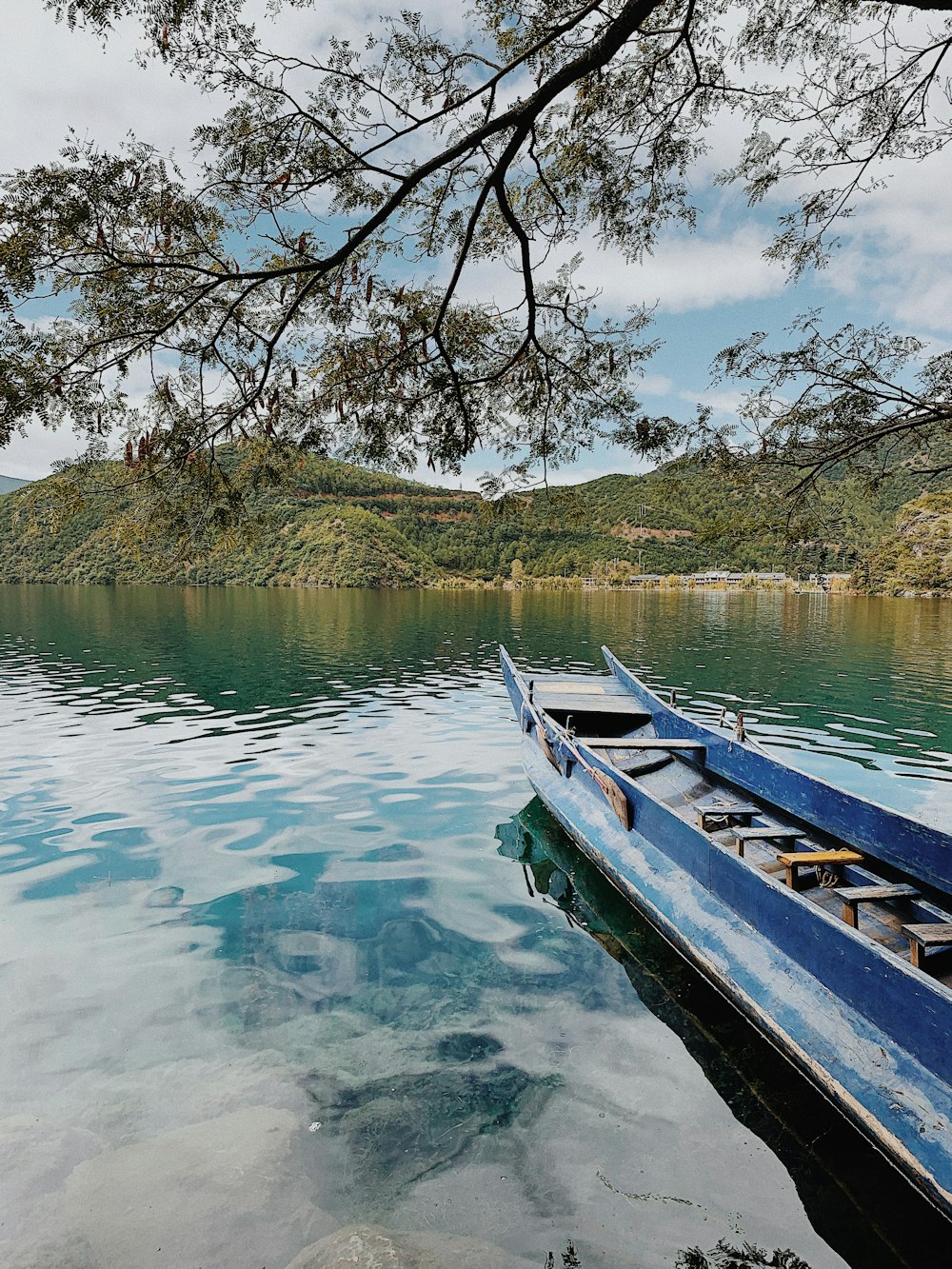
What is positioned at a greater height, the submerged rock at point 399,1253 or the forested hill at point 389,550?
A: the forested hill at point 389,550

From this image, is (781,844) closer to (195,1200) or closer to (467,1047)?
(467,1047)

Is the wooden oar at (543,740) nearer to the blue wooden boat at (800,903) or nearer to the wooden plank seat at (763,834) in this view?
the blue wooden boat at (800,903)

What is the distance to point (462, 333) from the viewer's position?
7.51 metres

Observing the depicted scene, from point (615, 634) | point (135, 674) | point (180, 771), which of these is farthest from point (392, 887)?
point (615, 634)

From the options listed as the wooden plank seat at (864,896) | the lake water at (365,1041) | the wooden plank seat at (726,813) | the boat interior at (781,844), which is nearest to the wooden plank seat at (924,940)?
the boat interior at (781,844)

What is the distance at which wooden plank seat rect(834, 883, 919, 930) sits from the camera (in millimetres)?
4816

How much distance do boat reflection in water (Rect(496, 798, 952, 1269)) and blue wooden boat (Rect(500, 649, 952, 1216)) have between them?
276 mm

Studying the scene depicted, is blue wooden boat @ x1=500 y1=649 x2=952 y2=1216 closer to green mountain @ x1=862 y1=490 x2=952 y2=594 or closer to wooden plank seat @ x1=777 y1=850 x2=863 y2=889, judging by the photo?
wooden plank seat @ x1=777 y1=850 x2=863 y2=889

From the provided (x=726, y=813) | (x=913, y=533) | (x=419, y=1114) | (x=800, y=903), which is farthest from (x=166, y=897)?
(x=913, y=533)

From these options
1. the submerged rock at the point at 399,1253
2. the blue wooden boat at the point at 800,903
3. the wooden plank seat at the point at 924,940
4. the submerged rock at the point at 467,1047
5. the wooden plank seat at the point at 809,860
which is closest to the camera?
the submerged rock at the point at 399,1253

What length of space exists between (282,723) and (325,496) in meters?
129

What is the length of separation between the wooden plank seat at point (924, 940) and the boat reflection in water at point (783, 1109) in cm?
109

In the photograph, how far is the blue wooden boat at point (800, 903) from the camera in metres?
3.72

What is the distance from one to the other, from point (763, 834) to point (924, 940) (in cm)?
197
